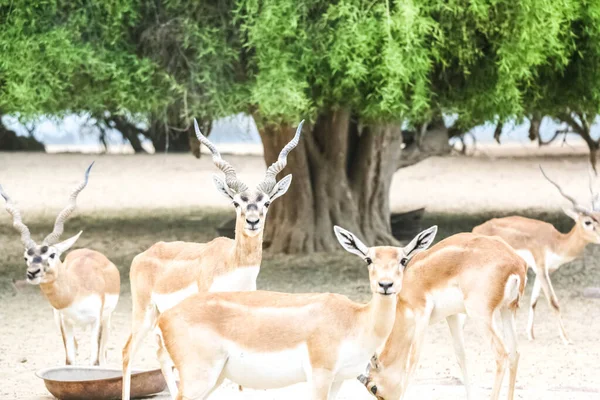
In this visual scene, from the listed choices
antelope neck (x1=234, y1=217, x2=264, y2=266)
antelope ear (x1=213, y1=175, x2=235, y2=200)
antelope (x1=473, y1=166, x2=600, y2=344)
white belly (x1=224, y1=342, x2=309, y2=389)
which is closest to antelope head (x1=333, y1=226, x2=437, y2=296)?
white belly (x1=224, y1=342, x2=309, y2=389)

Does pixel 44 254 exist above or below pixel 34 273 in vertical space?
above

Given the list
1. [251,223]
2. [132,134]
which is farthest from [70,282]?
[132,134]

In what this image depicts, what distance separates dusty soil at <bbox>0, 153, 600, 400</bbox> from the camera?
332 inches

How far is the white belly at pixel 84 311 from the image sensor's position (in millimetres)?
8125

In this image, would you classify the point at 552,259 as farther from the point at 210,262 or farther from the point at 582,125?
the point at 582,125

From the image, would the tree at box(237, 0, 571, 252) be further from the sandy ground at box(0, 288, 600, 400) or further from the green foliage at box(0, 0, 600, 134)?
the sandy ground at box(0, 288, 600, 400)

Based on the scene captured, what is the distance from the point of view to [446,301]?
690 centimetres

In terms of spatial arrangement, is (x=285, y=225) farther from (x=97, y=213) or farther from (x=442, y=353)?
(x=97, y=213)

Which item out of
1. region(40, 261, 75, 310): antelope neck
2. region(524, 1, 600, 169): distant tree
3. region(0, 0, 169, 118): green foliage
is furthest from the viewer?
region(524, 1, 600, 169): distant tree

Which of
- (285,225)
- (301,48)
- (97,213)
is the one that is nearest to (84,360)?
(301,48)

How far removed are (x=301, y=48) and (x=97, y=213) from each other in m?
12.3

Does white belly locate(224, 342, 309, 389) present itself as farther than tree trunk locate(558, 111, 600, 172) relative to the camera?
No

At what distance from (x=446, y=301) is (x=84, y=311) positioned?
2.84 metres

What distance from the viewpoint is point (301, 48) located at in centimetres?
1095
